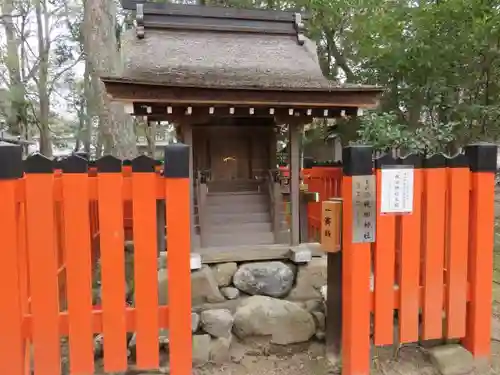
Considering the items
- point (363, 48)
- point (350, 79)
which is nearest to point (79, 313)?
point (363, 48)

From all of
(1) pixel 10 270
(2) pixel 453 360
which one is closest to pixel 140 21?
(1) pixel 10 270

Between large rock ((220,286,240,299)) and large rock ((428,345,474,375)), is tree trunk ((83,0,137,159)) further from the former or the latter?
large rock ((428,345,474,375))

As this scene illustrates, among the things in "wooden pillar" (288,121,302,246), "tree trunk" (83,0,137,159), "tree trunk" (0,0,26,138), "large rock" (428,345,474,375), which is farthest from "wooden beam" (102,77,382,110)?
"tree trunk" (0,0,26,138)

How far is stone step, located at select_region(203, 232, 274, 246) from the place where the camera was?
5.23m

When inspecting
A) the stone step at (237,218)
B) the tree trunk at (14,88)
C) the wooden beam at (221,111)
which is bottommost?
the stone step at (237,218)

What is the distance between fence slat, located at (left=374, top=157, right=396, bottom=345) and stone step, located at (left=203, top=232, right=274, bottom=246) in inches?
99.1

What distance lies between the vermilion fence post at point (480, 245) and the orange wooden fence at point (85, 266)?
223cm

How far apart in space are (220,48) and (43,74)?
1902 cm

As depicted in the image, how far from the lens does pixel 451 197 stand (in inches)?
118

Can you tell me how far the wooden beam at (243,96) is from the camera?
4.29 m

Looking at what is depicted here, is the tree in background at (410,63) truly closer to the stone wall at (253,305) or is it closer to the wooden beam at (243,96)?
the wooden beam at (243,96)

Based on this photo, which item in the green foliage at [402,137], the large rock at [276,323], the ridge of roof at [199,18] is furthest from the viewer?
the green foliage at [402,137]

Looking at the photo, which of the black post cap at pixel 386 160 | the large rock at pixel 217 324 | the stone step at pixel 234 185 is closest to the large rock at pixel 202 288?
the large rock at pixel 217 324

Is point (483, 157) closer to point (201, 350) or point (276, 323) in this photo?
point (276, 323)
